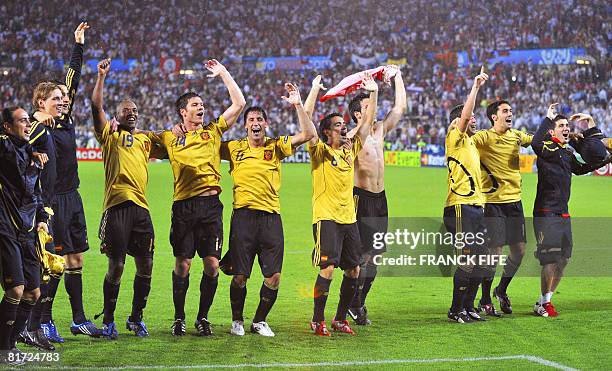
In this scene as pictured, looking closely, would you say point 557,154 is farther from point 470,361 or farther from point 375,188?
point 470,361

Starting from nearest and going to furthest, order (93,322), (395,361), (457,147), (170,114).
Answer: (395,361) < (93,322) < (457,147) < (170,114)

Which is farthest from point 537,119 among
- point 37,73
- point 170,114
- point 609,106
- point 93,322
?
point 93,322

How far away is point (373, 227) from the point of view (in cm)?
957

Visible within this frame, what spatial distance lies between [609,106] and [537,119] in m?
3.24

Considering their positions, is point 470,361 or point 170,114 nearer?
point 470,361

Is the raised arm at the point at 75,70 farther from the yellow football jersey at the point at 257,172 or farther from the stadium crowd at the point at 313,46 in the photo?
the stadium crowd at the point at 313,46

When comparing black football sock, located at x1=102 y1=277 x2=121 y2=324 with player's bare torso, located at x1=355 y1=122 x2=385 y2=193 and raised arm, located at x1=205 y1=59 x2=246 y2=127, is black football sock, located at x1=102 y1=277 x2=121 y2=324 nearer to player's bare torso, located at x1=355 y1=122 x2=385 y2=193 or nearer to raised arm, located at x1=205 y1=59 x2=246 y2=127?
raised arm, located at x1=205 y1=59 x2=246 y2=127

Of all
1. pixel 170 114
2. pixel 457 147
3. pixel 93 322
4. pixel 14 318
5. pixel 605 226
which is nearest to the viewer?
pixel 14 318

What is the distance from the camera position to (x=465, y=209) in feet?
31.1

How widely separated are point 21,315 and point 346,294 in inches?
128

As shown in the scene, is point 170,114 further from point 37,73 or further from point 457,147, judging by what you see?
point 457,147

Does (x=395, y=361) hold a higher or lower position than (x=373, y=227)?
lower

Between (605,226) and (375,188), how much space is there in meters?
10.1

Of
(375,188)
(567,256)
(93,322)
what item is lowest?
(93,322)
